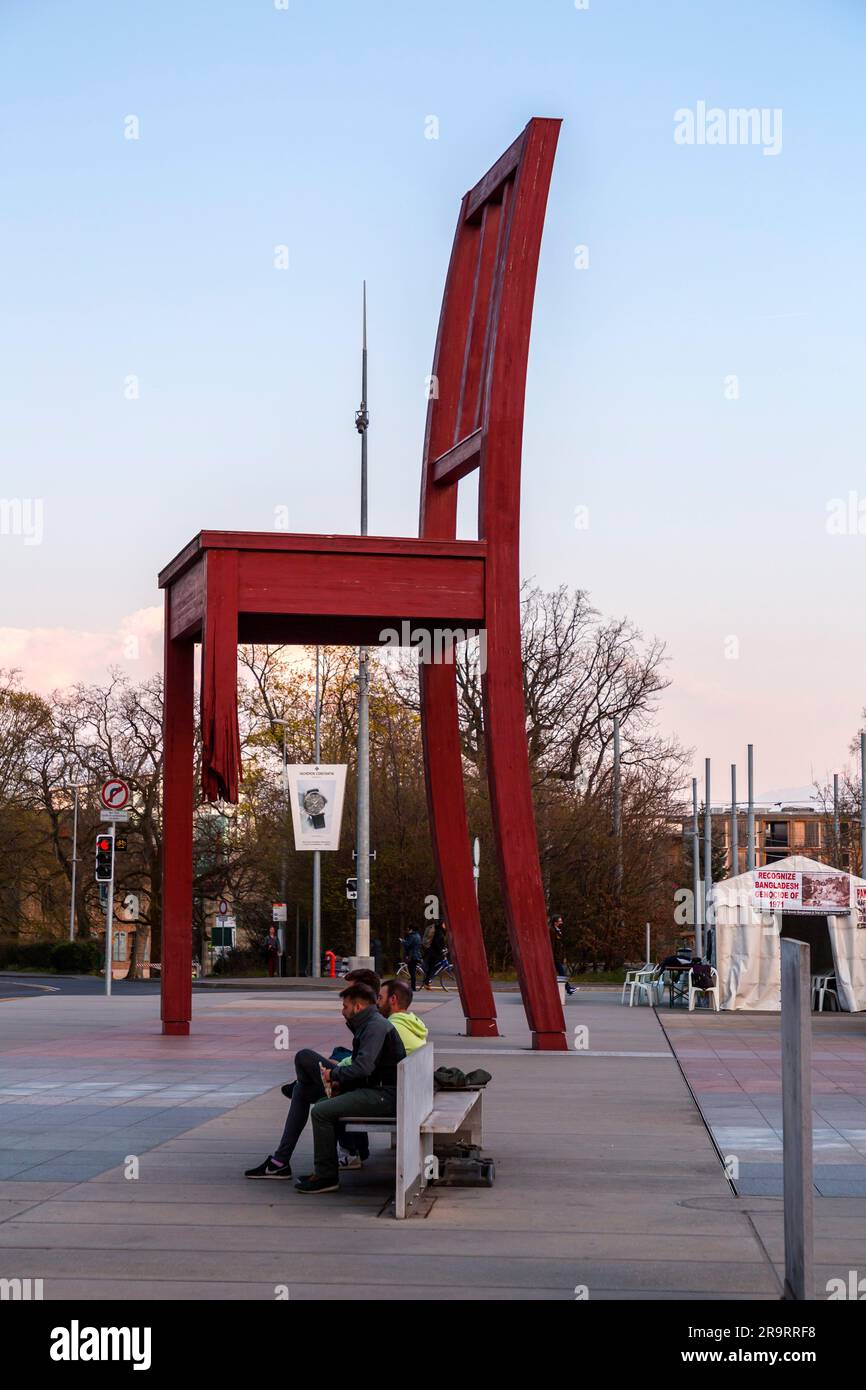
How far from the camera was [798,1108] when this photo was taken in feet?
20.0

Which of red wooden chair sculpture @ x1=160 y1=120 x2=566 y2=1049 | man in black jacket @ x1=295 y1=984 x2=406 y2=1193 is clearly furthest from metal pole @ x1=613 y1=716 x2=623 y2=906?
man in black jacket @ x1=295 y1=984 x2=406 y2=1193

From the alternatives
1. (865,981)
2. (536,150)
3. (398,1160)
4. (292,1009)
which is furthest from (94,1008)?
(398,1160)

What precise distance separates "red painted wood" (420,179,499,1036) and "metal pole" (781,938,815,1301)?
12386mm

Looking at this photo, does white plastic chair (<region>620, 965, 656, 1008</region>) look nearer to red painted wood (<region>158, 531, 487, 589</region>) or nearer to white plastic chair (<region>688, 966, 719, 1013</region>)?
white plastic chair (<region>688, 966, 719, 1013</region>)

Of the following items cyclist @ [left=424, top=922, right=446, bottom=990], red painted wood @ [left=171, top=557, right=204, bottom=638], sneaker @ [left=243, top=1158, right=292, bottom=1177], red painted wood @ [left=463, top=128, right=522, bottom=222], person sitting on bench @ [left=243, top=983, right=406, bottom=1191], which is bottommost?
cyclist @ [left=424, top=922, right=446, bottom=990]

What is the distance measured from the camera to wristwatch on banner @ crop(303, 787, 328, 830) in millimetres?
34531

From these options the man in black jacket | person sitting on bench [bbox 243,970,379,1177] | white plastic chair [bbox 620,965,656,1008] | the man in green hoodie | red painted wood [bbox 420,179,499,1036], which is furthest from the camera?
white plastic chair [bbox 620,965,656,1008]

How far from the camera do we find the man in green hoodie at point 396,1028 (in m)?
9.83

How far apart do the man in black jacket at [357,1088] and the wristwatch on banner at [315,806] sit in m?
25.3

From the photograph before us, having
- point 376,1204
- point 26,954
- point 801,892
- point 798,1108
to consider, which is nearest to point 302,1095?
point 376,1204

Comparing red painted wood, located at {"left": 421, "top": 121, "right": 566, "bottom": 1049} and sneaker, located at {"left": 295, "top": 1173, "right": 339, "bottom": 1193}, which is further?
red painted wood, located at {"left": 421, "top": 121, "right": 566, "bottom": 1049}

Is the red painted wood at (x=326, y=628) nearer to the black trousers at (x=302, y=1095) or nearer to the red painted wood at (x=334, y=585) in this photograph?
the red painted wood at (x=334, y=585)

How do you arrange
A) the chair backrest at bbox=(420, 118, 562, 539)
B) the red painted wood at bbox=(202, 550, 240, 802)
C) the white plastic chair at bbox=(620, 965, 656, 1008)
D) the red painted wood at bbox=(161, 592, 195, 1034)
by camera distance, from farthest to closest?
the white plastic chair at bbox=(620, 965, 656, 1008)
the red painted wood at bbox=(161, 592, 195, 1034)
the chair backrest at bbox=(420, 118, 562, 539)
the red painted wood at bbox=(202, 550, 240, 802)

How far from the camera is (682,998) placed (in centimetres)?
3159
